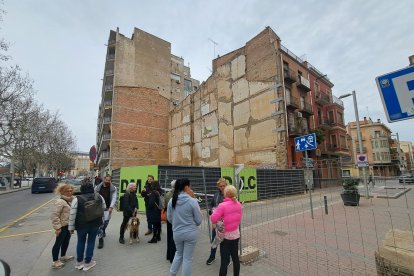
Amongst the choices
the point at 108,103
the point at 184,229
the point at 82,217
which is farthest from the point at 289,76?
the point at 108,103

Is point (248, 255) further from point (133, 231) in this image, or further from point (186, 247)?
point (133, 231)

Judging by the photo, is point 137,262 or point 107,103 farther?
point 107,103

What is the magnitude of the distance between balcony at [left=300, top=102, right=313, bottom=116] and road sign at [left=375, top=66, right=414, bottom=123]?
24705 mm

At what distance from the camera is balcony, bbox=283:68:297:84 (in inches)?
967

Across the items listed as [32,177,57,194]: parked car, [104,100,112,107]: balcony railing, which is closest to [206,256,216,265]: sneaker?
[32,177,57,194]: parked car

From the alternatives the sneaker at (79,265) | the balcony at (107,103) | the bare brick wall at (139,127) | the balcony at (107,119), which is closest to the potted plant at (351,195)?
the sneaker at (79,265)

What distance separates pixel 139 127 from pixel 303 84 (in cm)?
2493

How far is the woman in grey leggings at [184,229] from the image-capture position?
11.8 ft

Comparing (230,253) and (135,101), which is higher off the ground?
(135,101)

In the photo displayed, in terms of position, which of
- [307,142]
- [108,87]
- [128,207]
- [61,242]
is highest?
[108,87]

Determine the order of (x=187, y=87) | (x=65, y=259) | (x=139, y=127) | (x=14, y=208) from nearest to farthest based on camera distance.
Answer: (x=65, y=259)
(x=14, y=208)
(x=139, y=127)
(x=187, y=87)

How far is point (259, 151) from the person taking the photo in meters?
24.7

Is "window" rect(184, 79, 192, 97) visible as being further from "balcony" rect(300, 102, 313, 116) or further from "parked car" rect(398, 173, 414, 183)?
"parked car" rect(398, 173, 414, 183)

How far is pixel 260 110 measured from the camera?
25.1 metres
